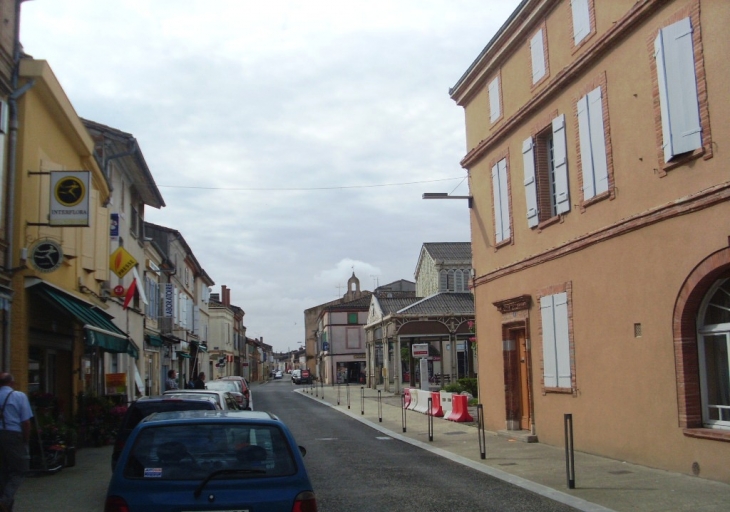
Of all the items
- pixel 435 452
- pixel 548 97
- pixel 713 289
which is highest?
pixel 548 97

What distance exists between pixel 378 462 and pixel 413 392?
15.6 m

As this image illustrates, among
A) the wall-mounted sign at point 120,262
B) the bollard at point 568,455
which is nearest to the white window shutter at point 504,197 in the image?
the bollard at point 568,455

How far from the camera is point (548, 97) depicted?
15883 mm

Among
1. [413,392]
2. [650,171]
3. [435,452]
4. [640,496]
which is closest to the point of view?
[640,496]

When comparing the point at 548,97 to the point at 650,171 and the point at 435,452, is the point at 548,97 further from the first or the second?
the point at 435,452

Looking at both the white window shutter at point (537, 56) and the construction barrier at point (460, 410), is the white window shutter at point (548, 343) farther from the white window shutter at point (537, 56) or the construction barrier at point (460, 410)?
the construction barrier at point (460, 410)

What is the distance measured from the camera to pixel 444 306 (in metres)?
39.4

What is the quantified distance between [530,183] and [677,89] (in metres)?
5.61

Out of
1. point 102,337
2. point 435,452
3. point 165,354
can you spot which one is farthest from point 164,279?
point 435,452

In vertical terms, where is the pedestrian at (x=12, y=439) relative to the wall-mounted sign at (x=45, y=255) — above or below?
below

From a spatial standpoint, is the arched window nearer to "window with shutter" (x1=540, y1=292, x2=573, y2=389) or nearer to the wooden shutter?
the wooden shutter

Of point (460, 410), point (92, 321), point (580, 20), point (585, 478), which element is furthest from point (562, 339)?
point (92, 321)

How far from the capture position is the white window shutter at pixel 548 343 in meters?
15.9

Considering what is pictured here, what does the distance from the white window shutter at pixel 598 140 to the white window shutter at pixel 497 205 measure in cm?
474
